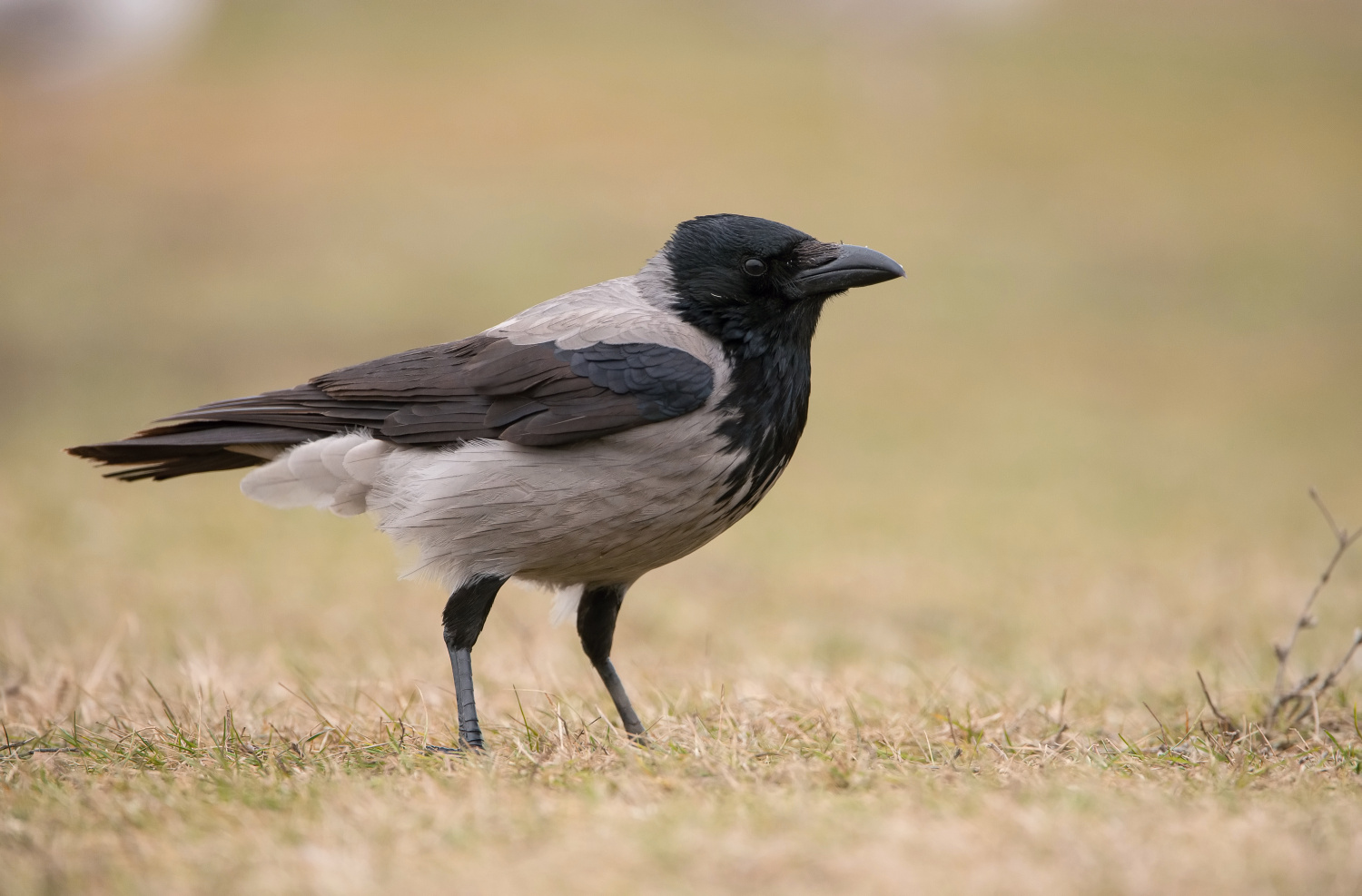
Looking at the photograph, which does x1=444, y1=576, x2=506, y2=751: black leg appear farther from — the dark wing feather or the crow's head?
the crow's head

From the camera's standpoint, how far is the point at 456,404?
3760 millimetres

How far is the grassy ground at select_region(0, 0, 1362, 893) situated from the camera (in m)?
2.58

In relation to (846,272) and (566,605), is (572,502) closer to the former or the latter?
(566,605)

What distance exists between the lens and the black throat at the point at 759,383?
3.64 metres

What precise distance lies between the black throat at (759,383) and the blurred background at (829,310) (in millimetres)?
1030

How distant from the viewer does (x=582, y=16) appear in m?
28.7

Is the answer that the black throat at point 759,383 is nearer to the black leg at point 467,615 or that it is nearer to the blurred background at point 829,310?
the black leg at point 467,615

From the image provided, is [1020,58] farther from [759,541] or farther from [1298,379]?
[759,541]

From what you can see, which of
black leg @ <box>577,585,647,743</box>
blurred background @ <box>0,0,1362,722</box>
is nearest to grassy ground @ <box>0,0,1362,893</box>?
blurred background @ <box>0,0,1362,722</box>

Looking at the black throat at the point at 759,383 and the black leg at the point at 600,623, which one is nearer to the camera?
the black throat at the point at 759,383

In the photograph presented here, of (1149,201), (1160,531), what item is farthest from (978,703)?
(1149,201)

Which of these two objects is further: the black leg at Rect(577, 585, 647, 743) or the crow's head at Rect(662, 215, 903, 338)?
the black leg at Rect(577, 585, 647, 743)

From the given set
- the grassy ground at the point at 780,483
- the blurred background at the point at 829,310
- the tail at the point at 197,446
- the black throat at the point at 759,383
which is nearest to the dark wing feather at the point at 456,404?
Result: the tail at the point at 197,446

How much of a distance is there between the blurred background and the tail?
3.39 ft
